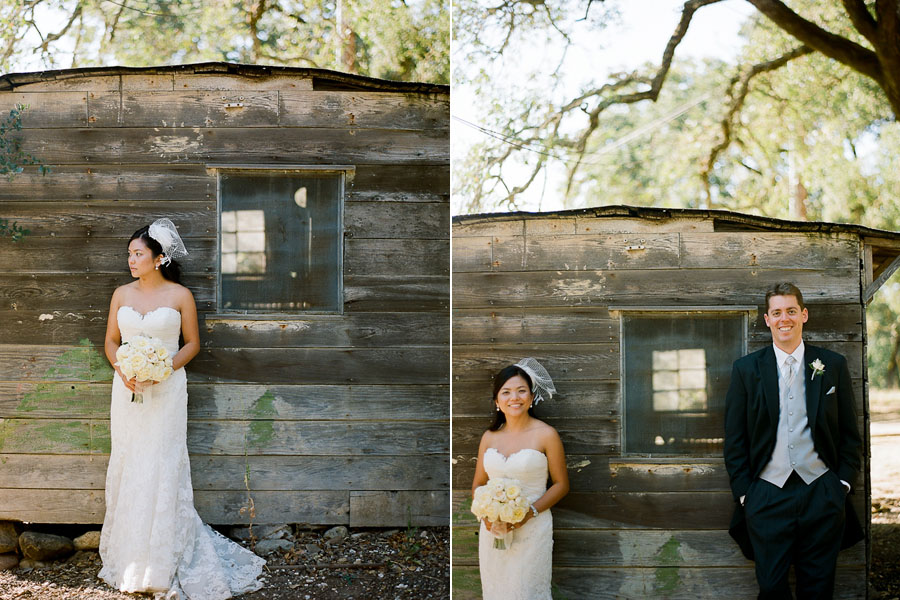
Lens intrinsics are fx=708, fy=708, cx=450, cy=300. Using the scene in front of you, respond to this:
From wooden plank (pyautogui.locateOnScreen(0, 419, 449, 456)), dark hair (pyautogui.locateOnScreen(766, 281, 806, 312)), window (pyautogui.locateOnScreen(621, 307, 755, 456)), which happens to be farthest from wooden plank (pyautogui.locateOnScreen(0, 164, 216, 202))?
dark hair (pyautogui.locateOnScreen(766, 281, 806, 312))

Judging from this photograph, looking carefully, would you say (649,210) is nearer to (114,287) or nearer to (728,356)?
(728,356)

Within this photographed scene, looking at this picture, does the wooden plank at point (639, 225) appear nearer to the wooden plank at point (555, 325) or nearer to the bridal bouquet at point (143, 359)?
the wooden plank at point (555, 325)

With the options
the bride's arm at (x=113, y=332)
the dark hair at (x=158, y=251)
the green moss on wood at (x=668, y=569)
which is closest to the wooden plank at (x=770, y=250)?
the green moss on wood at (x=668, y=569)

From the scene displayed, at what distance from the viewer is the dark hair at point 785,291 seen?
101 inches

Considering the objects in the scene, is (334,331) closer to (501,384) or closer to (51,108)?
(501,384)

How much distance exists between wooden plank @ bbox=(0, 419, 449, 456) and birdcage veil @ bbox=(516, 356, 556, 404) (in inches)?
30.9

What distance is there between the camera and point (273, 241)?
314 cm

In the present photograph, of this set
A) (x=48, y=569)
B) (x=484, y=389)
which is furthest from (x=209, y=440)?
(x=484, y=389)

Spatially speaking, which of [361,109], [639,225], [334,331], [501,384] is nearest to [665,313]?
[639,225]

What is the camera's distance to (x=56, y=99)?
10.5ft

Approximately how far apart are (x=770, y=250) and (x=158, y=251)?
2.54 m

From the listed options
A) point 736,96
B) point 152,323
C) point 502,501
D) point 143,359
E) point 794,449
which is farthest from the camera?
point 152,323

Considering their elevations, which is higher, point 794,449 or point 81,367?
point 81,367

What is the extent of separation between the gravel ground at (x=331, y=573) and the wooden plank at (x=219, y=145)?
5.67 ft
